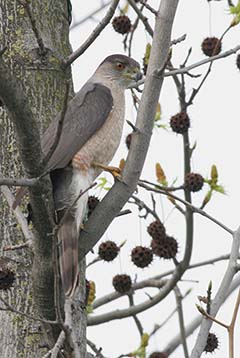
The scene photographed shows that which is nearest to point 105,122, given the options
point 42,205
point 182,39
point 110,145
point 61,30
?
point 110,145

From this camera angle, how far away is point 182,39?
4.10 m

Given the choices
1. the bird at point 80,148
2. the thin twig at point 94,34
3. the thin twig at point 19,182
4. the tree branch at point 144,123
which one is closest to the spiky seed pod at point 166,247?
the bird at point 80,148

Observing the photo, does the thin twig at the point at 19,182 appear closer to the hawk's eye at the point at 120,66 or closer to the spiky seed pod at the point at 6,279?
the spiky seed pod at the point at 6,279

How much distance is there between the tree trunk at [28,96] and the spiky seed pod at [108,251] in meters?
1.12

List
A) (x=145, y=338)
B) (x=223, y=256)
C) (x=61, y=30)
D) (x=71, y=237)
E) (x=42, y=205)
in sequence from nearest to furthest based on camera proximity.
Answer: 1. (x=42, y=205)
2. (x=71, y=237)
3. (x=61, y=30)
4. (x=145, y=338)
5. (x=223, y=256)

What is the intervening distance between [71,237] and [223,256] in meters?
1.85

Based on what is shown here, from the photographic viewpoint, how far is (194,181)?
5258mm

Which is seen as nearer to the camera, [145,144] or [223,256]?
[145,144]

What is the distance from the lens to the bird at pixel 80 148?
402 cm

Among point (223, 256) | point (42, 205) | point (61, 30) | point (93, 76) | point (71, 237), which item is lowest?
point (42, 205)

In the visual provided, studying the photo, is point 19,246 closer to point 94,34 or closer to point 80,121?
point 94,34

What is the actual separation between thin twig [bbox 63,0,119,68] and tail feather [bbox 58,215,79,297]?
2.28 feet

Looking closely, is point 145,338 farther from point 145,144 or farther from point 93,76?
point 145,144

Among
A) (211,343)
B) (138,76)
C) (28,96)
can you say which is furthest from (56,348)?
(138,76)
